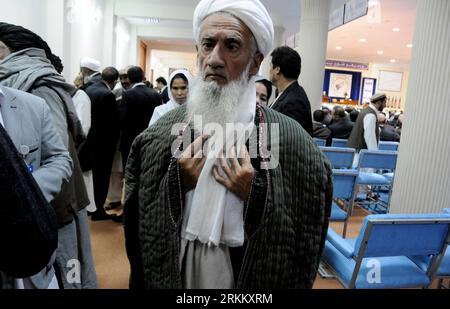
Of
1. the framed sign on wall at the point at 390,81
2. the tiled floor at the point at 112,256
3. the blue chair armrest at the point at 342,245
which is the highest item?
the framed sign on wall at the point at 390,81

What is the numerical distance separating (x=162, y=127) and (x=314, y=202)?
0.48m

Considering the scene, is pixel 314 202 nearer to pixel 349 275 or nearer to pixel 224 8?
pixel 224 8

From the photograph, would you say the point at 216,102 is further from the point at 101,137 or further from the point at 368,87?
the point at 368,87

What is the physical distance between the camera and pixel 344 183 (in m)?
3.18

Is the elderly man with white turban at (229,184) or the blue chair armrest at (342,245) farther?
the blue chair armrest at (342,245)

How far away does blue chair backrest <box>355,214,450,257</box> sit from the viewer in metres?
1.66

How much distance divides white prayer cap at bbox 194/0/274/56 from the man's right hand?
33 cm

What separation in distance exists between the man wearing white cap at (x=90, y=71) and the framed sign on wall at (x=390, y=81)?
2083cm

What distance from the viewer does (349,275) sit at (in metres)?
1.85

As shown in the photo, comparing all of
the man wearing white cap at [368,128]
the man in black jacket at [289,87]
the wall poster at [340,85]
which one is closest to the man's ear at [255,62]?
the man in black jacket at [289,87]

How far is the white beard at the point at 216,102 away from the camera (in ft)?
3.12

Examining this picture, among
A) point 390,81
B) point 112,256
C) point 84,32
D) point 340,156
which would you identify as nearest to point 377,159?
point 340,156

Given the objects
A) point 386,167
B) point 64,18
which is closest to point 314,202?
point 386,167

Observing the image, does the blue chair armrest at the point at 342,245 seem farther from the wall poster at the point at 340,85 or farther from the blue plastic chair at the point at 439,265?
the wall poster at the point at 340,85
